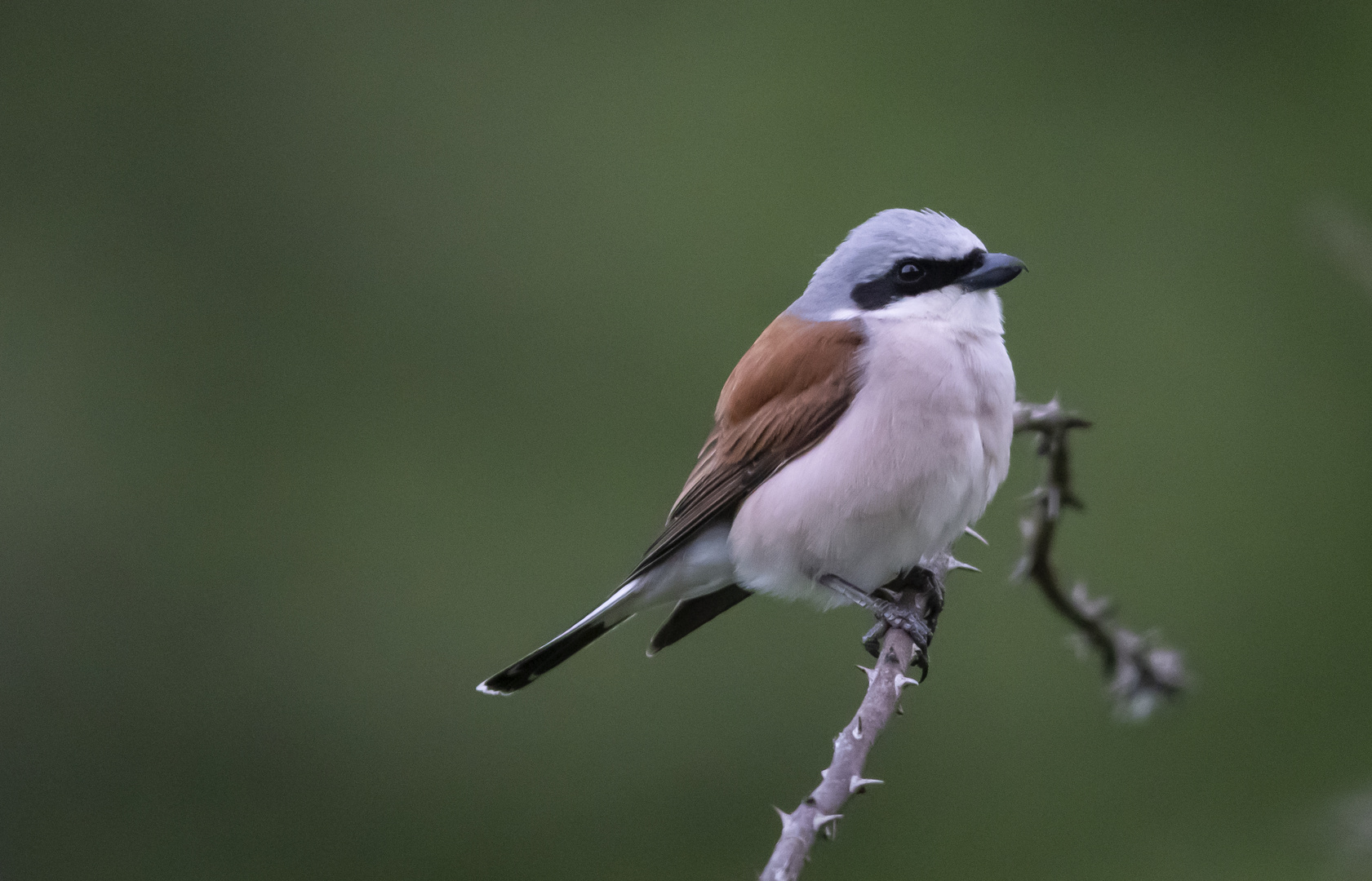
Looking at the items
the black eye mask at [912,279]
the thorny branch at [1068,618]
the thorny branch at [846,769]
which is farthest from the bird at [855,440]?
the thorny branch at [846,769]

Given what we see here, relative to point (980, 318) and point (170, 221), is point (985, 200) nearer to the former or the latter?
point (980, 318)

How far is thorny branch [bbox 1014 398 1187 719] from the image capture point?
2.23 metres

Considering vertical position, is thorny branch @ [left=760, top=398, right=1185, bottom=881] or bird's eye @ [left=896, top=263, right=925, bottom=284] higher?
bird's eye @ [left=896, top=263, right=925, bottom=284]

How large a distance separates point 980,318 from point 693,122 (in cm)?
283

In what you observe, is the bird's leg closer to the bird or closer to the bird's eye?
the bird

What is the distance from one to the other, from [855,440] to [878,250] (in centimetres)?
42

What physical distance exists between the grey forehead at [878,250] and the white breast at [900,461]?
3.8 inches

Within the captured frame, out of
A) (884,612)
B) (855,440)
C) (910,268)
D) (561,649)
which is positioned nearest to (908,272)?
(910,268)

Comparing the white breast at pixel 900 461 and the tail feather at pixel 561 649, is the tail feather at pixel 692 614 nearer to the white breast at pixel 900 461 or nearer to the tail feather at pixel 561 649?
the tail feather at pixel 561 649

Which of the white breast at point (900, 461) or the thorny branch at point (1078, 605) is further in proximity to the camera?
the white breast at point (900, 461)

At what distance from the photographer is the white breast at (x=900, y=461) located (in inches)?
99.7

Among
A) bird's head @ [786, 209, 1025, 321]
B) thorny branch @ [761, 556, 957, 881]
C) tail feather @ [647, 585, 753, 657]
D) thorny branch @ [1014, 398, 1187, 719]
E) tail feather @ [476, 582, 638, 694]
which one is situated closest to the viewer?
thorny branch @ [761, 556, 957, 881]

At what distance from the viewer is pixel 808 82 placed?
5113 mm

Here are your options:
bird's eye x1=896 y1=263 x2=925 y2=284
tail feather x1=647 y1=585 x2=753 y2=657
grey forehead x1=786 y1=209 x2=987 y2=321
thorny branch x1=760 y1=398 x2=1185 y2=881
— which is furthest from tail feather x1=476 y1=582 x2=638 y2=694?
bird's eye x1=896 y1=263 x2=925 y2=284
